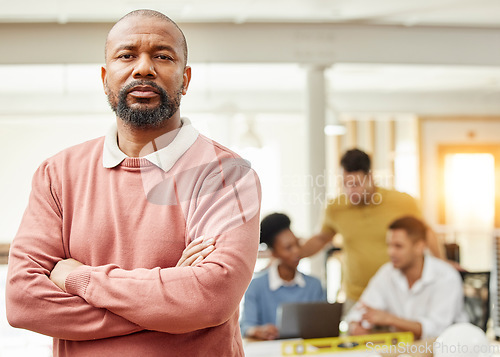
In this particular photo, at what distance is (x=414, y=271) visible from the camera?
184 cm

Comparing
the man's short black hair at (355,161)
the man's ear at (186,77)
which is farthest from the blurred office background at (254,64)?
the man's ear at (186,77)

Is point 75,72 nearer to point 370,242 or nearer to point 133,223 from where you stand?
point 370,242

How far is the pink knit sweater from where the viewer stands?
2.42 feet

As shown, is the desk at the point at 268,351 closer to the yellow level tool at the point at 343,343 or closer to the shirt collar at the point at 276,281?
the yellow level tool at the point at 343,343

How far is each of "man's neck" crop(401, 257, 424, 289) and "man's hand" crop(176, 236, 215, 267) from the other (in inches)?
47.2

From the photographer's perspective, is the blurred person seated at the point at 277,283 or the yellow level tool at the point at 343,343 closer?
the yellow level tool at the point at 343,343

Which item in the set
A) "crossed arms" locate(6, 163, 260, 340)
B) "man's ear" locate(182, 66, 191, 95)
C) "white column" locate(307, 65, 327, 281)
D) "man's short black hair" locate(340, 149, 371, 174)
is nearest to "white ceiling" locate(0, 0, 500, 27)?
"white column" locate(307, 65, 327, 281)

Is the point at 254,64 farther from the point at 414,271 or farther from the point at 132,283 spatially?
the point at 132,283

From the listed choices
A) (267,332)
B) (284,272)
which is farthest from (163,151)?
(284,272)

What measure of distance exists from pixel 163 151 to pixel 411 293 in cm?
120

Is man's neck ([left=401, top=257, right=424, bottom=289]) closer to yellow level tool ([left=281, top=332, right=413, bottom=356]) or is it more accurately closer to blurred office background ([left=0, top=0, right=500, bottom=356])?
yellow level tool ([left=281, top=332, right=413, bottom=356])

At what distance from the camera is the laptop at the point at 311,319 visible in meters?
1.64

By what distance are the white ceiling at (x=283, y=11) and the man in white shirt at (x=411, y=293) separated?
3.65 ft

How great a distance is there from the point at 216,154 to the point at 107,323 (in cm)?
24
